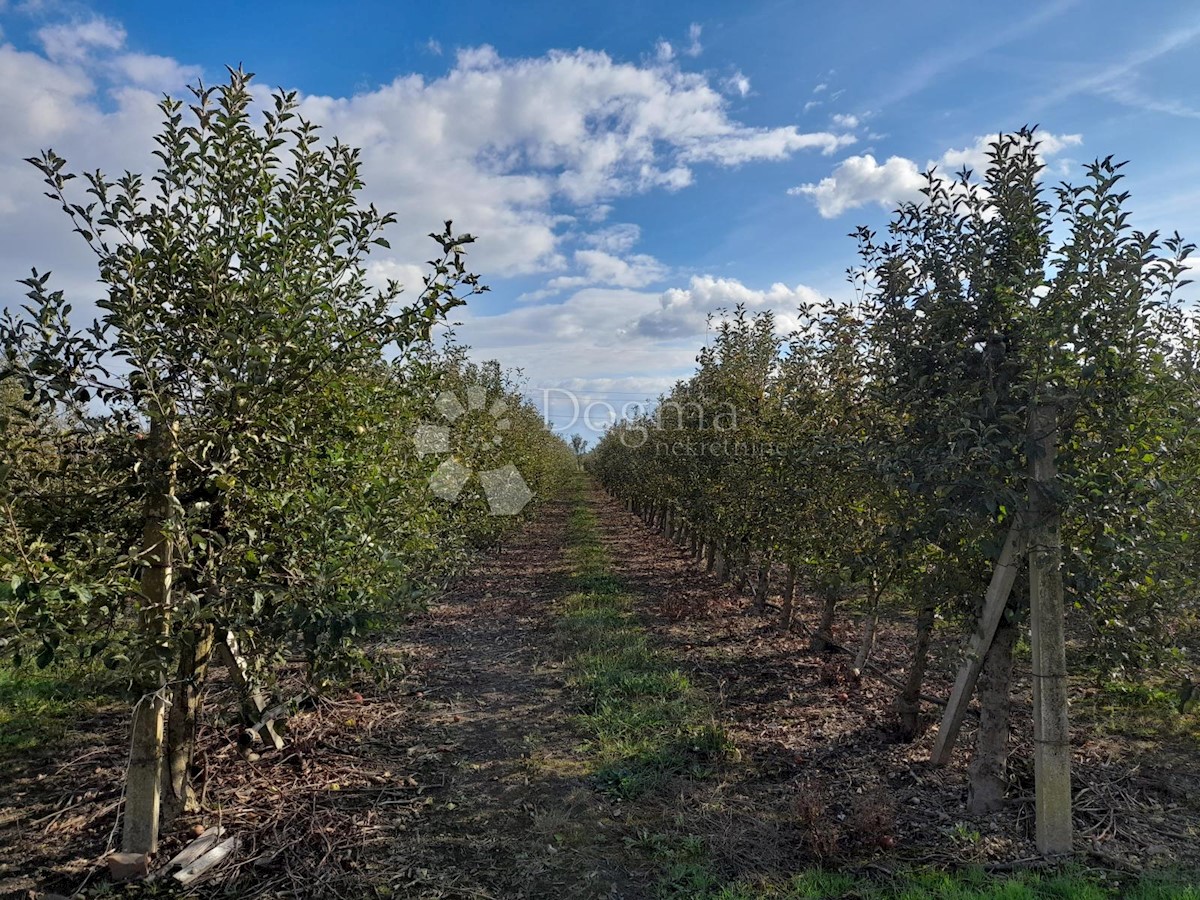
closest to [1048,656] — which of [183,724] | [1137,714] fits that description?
[1137,714]

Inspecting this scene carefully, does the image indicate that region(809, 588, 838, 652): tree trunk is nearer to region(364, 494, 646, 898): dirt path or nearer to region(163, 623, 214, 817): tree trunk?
region(364, 494, 646, 898): dirt path

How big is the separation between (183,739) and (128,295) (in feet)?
9.80

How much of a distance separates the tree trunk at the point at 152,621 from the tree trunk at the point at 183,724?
0.70 ft

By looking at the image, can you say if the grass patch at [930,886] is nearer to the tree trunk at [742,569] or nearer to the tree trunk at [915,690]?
the tree trunk at [915,690]

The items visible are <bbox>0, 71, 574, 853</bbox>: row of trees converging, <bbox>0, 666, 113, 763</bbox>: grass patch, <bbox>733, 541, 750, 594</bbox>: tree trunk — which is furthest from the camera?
<bbox>733, 541, 750, 594</bbox>: tree trunk

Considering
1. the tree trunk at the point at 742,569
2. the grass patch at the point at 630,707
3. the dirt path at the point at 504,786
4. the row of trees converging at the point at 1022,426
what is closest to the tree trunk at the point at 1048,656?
the row of trees converging at the point at 1022,426

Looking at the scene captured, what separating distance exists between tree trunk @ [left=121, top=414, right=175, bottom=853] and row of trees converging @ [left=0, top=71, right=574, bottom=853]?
0.5 inches

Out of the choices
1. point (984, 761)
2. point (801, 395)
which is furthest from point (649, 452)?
point (984, 761)

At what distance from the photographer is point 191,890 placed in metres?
3.84

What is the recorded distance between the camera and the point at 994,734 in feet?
15.4

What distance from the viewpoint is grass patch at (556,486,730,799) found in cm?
557

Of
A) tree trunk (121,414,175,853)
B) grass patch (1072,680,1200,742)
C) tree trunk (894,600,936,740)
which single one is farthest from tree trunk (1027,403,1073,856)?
tree trunk (121,414,175,853)

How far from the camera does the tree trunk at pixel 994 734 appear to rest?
4.64 meters

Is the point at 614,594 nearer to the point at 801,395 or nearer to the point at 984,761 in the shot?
the point at 801,395
